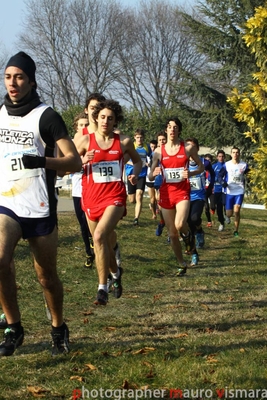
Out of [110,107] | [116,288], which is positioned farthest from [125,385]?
[110,107]

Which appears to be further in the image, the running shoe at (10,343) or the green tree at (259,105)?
the green tree at (259,105)

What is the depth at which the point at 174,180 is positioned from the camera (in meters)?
10.2

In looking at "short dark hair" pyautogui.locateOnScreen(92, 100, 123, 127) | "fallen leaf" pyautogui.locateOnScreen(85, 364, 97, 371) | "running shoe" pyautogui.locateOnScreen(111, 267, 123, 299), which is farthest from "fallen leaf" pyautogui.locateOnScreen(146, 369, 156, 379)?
"short dark hair" pyautogui.locateOnScreen(92, 100, 123, 127)

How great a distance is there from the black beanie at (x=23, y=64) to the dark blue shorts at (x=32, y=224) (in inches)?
39.7

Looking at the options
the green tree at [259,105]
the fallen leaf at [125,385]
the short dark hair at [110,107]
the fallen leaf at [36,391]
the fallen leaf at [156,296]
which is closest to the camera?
the fallen leaf at [36,391]

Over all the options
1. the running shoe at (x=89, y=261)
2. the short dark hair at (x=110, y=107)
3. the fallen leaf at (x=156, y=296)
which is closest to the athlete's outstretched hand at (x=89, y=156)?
the short dark hair at (x=110, y=107)

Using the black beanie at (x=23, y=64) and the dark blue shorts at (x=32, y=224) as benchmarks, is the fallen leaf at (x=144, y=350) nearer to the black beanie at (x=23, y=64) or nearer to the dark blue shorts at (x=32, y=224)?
the dark blue shorts at (x=32, y=224)

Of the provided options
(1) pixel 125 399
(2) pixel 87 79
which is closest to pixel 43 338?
(1) pixel 125 399

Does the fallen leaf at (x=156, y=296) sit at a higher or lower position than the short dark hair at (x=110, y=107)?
lower

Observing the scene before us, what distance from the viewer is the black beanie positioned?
520cm

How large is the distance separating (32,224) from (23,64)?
1.17 metres

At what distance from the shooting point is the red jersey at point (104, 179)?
7.79m

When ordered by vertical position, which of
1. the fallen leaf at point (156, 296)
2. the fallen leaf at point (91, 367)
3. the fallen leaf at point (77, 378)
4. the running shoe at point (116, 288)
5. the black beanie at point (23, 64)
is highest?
the black beanie at point (23, 64)

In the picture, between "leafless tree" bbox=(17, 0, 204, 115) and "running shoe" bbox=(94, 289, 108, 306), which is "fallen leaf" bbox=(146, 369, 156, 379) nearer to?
"running shoe" bbox=(94, 289, 108, 306)
